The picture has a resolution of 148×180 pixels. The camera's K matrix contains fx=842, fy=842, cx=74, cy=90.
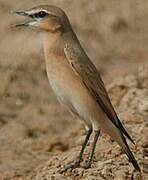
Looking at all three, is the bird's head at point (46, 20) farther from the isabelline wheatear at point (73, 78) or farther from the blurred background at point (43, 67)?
the blurred background at point (43, 67)

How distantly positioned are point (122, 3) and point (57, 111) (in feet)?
18.9

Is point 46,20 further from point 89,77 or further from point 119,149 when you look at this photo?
point 119,149

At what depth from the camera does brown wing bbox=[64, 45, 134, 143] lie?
9273 mm

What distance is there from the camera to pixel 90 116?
9.32 metres

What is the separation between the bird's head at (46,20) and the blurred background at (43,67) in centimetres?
203

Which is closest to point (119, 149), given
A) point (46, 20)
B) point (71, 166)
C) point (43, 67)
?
point (71, 166)

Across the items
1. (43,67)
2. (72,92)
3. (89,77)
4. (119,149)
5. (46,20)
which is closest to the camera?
(72,92)

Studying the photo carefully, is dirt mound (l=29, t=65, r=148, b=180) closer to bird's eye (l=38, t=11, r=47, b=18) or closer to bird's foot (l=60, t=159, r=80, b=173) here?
bird's foot (l=60, t=159, r=80, b=173)

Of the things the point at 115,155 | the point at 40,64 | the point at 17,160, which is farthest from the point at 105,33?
the point at 115,155

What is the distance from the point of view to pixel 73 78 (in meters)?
9.20

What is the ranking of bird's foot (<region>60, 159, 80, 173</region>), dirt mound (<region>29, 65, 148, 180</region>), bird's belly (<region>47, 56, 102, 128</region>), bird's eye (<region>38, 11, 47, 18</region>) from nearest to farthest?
bird's belly (<region>47, 56, 102, 128</region>)
dirt mound (<region>29, 65, 148, 180</region>)
bird's foot (<region>60, 159, 80, 173</region>)
bird's eye (<region>38, 11, 47, 18</region>)

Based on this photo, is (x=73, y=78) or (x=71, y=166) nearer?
(x=73, y=78)

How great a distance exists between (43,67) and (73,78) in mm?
6500

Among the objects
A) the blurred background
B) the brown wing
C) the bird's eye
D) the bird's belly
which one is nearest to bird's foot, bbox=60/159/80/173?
the bird's belly
